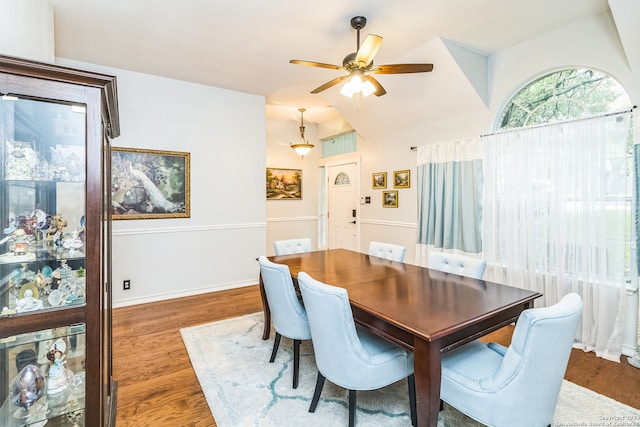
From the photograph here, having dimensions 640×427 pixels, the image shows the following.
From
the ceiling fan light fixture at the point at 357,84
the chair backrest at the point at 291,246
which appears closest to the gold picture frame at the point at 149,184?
the chair backrest at the point at 291,246

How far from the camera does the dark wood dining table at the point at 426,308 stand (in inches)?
53.0

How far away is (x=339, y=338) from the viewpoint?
155cm

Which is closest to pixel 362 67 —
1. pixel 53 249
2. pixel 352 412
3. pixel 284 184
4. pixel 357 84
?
pixel 357 84

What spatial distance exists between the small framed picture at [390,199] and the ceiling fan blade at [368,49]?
8.32 feet

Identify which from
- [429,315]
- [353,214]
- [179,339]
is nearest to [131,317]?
[179,339]

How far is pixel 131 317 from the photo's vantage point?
11.1 feet

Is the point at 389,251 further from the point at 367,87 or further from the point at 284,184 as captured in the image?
the point at 284,184

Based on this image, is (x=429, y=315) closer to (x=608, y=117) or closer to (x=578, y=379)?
(x=578, y=379)

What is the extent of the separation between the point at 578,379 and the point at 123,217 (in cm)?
471

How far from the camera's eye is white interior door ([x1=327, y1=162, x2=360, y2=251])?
5.55 metres

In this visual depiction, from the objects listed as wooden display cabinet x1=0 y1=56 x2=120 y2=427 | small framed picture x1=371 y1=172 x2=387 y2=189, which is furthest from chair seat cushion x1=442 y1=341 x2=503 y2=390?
small framed picture x1=371 y1=172 x2=387 y2=189

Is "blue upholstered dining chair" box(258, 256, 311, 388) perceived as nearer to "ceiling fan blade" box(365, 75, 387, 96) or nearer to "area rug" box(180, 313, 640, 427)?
"area rug" box(180, 313, 640, 427)

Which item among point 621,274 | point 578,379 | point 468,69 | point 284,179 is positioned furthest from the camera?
point 284,179

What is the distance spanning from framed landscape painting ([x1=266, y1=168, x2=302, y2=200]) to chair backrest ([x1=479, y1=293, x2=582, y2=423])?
5077mm
